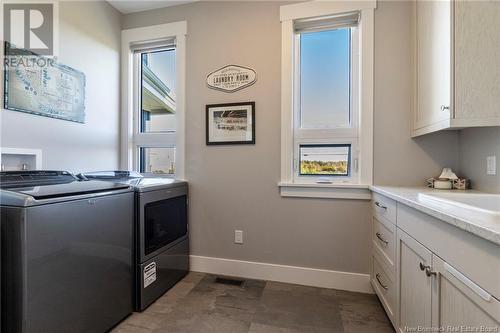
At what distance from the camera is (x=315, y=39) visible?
7.36 feet

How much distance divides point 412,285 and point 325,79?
5.61ft

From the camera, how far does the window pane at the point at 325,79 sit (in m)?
2.19

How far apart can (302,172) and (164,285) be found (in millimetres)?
1506

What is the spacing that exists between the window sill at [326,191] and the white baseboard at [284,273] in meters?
0.64

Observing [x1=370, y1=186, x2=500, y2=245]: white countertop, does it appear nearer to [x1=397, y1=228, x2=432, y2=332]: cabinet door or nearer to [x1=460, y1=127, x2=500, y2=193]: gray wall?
[x1=397, y1=228, x2=432, y2=332]: cabinet door

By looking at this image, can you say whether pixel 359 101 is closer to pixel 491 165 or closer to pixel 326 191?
pixel 326 191

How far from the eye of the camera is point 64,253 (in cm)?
126

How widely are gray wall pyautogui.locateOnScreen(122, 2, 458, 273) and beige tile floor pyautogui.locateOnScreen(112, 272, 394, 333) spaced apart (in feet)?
0.85

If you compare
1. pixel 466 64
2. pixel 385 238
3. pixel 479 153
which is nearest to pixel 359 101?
pixel 466 64

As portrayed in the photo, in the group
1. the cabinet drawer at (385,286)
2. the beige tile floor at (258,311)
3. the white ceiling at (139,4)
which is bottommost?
the beige tile floor at (258,311)

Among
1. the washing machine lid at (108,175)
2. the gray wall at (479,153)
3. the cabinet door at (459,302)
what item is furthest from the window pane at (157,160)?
the gray wall at (479,153)

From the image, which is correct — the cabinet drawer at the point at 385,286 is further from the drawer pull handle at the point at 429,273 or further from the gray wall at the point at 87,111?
the gray wall at the point at 87,111

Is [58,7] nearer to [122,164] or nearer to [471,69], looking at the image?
[122,164]

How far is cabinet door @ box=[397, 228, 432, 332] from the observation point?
1.08 meters
